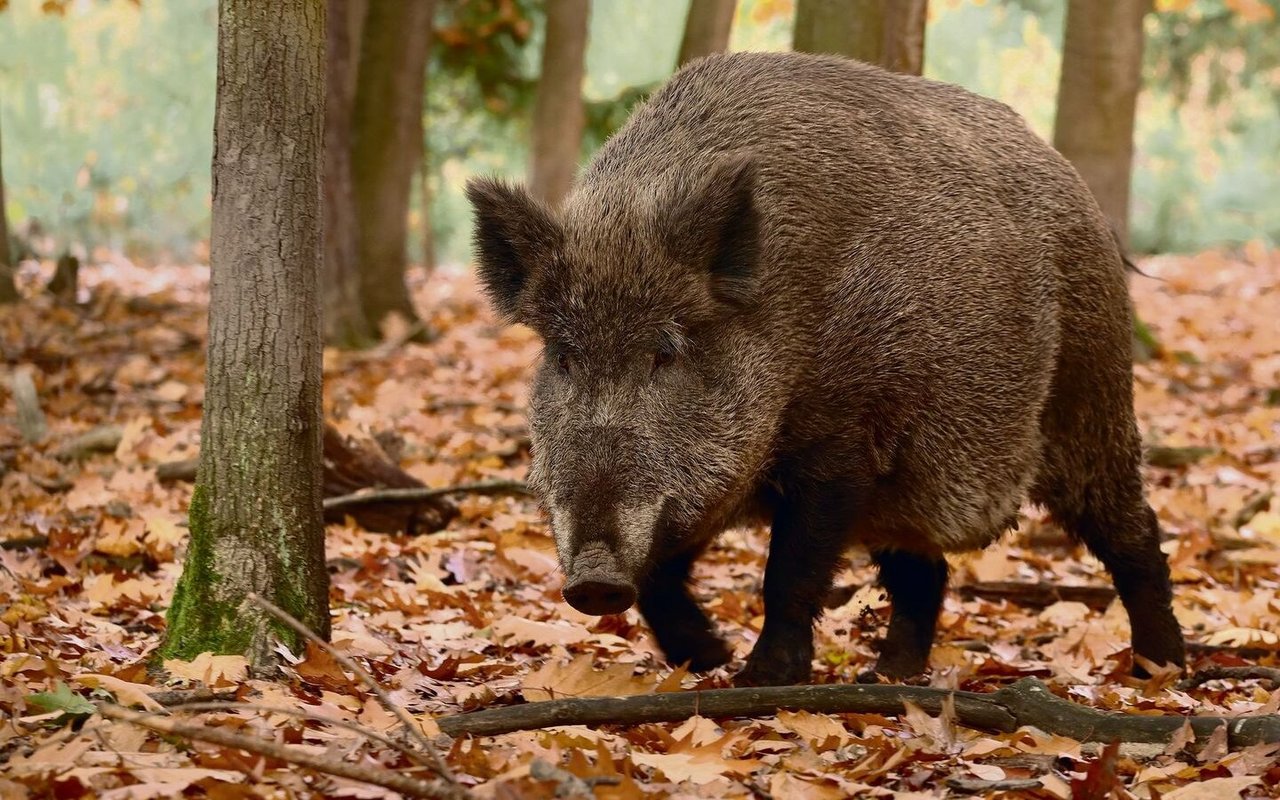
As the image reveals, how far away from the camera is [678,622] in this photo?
16.1 ft

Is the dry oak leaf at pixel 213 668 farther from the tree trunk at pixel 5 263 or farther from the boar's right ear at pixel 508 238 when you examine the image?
the tree trunk at pixel 5 263

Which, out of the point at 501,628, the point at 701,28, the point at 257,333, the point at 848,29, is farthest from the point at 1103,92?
the point at 257,333

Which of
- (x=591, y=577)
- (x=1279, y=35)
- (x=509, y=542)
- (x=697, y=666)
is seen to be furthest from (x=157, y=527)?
(x=1279, y=35)

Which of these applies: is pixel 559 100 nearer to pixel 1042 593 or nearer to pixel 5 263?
pixel 5 263

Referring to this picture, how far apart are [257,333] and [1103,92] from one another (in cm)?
883

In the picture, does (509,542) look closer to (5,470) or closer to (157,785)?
(5,470)

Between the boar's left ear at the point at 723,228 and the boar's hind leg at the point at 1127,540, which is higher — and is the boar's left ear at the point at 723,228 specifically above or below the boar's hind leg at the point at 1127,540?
above

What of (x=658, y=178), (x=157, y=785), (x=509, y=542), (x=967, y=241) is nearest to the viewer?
(x=157, y=785)

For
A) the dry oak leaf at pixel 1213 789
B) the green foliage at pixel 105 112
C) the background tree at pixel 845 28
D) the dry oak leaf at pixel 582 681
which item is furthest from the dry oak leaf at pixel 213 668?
the green foliage at pixel 105 112

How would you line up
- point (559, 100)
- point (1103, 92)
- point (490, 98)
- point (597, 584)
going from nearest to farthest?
point (597, 584) → point (1103, 92) → point (559, 100) → point (490, 98)

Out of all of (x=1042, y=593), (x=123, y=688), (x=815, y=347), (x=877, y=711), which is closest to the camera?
(x=123, y=688)

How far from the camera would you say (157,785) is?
116 inches

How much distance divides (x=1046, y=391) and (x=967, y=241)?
28.6 inches

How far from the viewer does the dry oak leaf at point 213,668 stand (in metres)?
3.80
